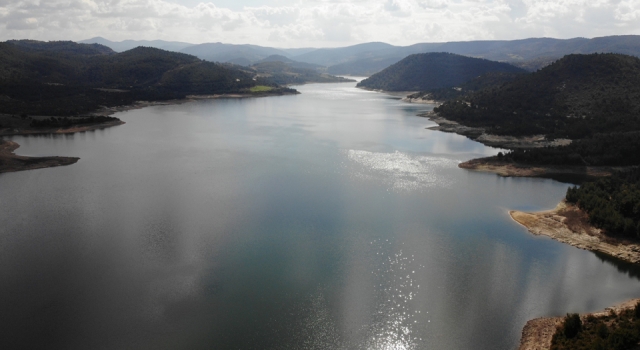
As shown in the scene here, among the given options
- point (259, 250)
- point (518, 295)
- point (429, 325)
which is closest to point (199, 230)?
point (259, 250)

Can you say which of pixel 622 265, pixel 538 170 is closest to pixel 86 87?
pixel 538 170

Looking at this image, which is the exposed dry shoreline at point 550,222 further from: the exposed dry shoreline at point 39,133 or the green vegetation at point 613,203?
the exposed dry shoreline at point 39,133

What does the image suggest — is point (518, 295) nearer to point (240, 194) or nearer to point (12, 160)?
point (240, 194)

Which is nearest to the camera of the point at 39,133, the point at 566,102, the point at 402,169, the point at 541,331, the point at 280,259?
the point at 541,331

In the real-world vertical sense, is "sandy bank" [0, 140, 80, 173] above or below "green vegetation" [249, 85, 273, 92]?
below

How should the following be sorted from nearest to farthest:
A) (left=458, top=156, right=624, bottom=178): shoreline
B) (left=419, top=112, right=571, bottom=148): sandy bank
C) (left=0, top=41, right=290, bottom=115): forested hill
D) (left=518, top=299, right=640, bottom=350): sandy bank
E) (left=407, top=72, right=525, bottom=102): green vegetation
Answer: (left=518, top=299, right=640, bottom=350): sandy bank < (left=458, top=156, right=624, bottom=178): shoreline < (left=419, top=112, right=571, bottom=148): sandy bank < (left=0, top=41, right=290, bottom=115): forested hill < (left=407, top=72, right=525, bottom=102): green vegetation

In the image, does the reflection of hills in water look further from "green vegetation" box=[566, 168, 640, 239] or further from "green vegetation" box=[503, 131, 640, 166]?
"green vegetation" box=[503, 131, 640, 166]

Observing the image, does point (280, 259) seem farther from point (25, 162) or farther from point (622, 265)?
point (25, 162)

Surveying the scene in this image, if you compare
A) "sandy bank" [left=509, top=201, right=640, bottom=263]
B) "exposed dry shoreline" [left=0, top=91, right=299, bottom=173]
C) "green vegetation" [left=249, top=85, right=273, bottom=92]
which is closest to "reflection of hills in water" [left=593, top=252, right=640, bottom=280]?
"sandy bank" [left=509, top=201, right=640, bottom=263]
